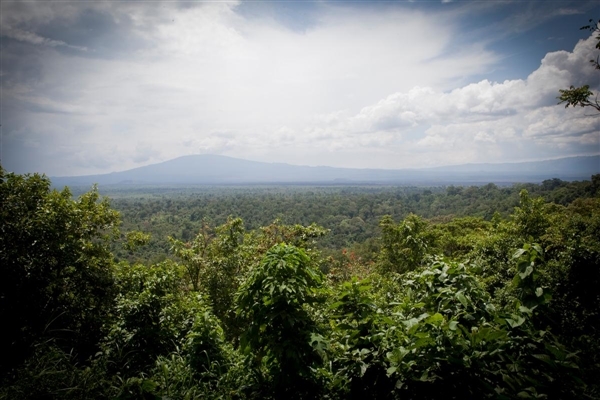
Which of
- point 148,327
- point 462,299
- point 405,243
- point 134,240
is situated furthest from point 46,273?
point 405,243

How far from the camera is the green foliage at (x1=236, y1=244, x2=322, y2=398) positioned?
2662mm

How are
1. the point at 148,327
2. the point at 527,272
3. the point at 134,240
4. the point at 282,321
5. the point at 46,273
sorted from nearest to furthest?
the point at 527,272 → the point at 282,321 → the point at 148,327 → the point at 46,273 → the point at 134,240

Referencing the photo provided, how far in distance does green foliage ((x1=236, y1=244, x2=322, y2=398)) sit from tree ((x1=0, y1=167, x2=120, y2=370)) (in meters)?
3.57

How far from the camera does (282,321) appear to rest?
9.03 feet

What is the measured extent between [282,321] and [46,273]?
5776mm

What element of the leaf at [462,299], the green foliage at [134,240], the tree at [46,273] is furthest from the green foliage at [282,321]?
the green foliage at [134,240]

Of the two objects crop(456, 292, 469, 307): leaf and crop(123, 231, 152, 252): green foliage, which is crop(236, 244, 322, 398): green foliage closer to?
crop(456, 292, 469, 307): leaf

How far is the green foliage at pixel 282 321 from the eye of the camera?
266cm

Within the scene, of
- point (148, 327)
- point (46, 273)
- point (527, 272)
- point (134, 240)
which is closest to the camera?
point (527, 272)

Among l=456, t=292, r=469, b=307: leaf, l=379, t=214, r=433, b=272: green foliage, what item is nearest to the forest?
l=456, t=292, r=469, b=307: leaf

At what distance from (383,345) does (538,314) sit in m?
1.12

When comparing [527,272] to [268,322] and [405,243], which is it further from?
[405,243]

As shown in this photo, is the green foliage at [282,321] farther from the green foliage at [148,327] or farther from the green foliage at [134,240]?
the green foliage at [134,240]

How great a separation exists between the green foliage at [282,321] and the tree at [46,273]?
3574mm
